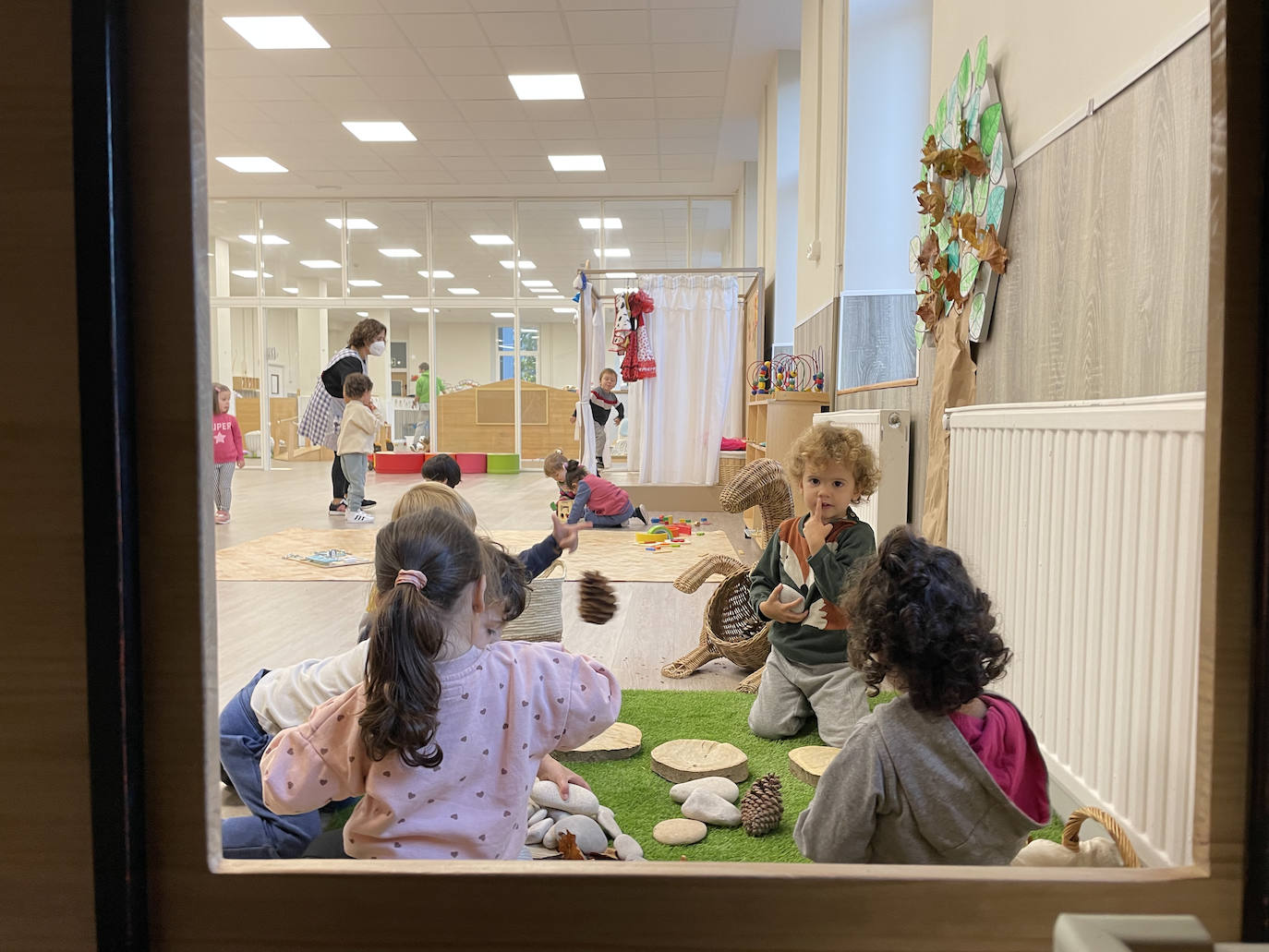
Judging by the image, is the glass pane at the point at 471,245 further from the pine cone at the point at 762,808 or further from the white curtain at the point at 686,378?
the pine cone at the point at 762,808

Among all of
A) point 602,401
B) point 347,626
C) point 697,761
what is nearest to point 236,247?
point 602,401

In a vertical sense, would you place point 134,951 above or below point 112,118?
below

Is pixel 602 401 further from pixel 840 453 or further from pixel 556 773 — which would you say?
pixel 556 773

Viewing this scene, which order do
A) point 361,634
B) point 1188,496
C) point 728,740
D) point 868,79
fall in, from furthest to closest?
1. point 868,79
2. point 728,740
3. point 361,634
4. point 1188,496

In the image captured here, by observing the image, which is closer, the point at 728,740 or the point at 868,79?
the point at 728,740

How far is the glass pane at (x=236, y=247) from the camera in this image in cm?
909

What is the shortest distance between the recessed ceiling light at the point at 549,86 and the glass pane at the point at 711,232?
9.91 feet

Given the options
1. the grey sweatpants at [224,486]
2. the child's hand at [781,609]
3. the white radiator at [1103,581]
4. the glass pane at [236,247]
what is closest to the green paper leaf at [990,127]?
the white radiator at [1103,581]

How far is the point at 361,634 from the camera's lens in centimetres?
154

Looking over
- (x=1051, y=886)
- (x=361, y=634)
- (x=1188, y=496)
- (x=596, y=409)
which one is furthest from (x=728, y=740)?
(x=596, y=409)

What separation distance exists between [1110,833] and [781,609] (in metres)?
0.87

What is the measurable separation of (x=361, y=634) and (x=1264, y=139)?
1.43 metres

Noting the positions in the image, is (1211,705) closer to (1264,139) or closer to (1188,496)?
(1264,139)

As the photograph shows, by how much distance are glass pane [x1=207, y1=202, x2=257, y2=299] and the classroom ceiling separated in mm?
553
